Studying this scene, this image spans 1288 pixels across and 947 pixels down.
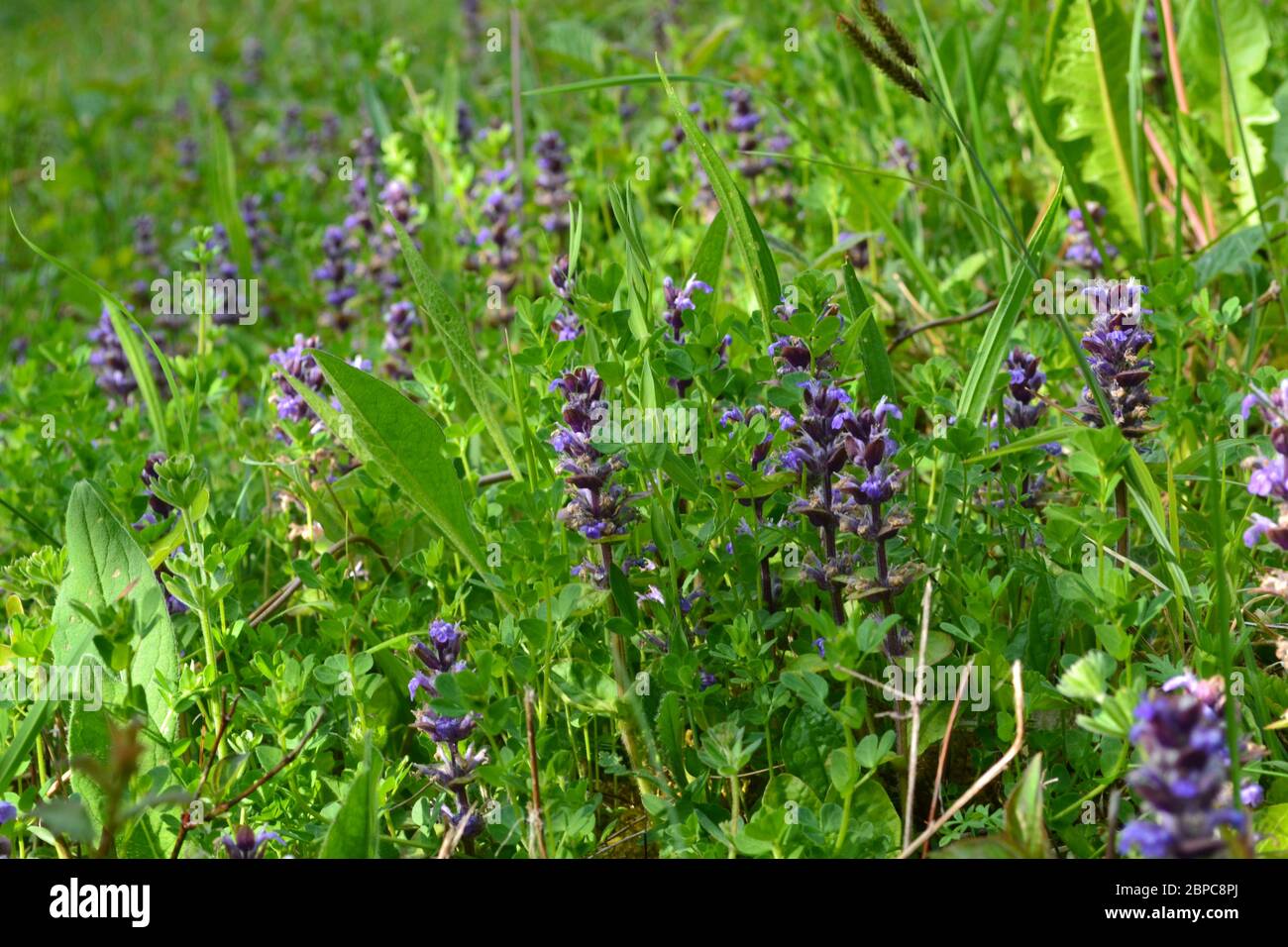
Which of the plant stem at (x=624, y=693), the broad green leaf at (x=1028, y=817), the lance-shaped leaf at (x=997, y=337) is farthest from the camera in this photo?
the lance-shaped leaf at (x=997, y=337)

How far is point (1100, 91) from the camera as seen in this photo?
3.31 meters

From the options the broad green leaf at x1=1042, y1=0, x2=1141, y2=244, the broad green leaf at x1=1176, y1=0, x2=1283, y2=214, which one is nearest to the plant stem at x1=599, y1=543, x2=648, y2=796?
the broad green leaf at x1=1042, y1=0, x2=1141, y2=244

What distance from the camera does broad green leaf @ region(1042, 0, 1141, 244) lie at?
3297 millimetres

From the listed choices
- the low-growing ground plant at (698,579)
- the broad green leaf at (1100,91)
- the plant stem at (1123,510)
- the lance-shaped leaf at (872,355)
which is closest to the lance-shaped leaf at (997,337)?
the low-growing ground plant at (698,579)

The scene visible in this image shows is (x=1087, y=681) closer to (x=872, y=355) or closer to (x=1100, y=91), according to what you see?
(x=872, y=355)

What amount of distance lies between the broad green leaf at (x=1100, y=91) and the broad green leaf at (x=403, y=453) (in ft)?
6.97

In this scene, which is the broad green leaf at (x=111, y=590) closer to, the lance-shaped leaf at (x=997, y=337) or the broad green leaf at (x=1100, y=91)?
the lance-shaped leaf at (x=997, y=337)

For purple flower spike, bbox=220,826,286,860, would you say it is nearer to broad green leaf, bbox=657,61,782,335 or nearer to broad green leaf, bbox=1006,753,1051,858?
broad green leaf, bbox=1006,753,1051,858

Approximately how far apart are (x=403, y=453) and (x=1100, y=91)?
227 cm

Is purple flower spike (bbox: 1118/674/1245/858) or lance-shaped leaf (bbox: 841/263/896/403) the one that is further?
lance-shaped leaf (bbox: 841/263/896/403)

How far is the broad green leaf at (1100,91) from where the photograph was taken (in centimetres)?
330

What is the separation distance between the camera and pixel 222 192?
156 inches

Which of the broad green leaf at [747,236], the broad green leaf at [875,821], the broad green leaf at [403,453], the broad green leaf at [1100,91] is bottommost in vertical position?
the broad green leaf at [875,821]

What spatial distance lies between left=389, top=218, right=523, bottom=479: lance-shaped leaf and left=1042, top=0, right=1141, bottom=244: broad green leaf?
1.93m
